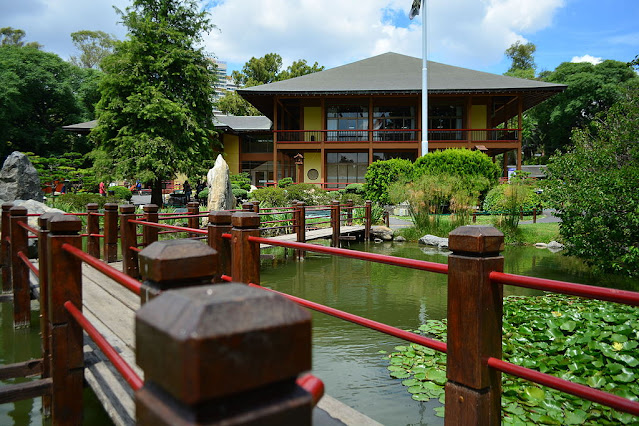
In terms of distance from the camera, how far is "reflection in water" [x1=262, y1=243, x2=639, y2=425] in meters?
3.96

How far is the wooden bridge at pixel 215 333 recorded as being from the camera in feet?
2.22

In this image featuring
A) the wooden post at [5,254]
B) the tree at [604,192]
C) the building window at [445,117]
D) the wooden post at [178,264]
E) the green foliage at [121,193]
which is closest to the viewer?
the wooden post at [178,264]

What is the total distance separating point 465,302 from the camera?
1917 millimetres

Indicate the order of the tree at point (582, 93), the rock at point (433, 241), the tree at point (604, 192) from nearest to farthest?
the tree at point (604, 192) → the rock at point (433, 241) → the tree at point (582, 93)

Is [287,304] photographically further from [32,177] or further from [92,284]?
[32,177]

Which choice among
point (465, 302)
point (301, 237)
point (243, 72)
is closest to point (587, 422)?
point (465, 302)

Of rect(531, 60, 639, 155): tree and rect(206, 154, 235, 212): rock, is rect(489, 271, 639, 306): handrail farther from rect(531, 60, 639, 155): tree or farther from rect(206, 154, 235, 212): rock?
rect(531, 60, 639, 155): tree

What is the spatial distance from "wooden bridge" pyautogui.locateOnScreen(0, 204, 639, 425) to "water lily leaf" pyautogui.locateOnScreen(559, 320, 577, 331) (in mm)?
3095

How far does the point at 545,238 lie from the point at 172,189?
23216 millimetres

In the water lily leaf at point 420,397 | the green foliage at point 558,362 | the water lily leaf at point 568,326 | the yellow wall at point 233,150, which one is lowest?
the water lily leaf at point 420,397

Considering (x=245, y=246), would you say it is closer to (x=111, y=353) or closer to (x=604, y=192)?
(x=111, y=353)

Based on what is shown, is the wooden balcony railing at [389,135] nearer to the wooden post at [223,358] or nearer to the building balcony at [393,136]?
the building balcony at [393,136]

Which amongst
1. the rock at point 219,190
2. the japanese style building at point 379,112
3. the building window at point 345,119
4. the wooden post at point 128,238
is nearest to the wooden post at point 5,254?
the wooden post at point 128,238

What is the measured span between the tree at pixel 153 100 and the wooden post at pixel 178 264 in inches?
742
